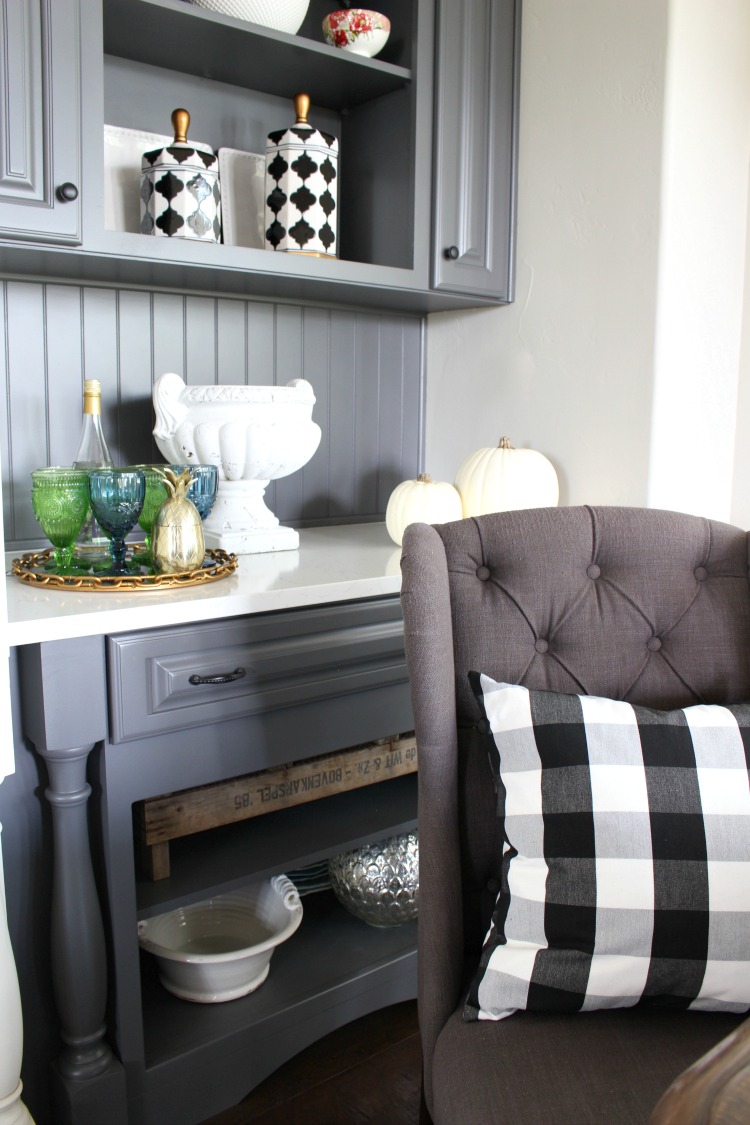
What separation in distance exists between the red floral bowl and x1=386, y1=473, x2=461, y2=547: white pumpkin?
0.84 meters

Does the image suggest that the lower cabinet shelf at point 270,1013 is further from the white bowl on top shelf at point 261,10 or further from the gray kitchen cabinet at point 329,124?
the white bowl on top shelf at point 261,10

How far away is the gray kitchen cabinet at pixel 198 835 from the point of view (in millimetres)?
1227

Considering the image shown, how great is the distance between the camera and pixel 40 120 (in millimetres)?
1354

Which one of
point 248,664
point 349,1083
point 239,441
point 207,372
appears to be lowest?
point 349,1083

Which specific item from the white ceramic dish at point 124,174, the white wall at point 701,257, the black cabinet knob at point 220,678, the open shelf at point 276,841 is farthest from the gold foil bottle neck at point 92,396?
the white wall at point 701,257

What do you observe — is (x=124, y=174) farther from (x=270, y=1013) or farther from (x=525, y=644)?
(x=270, y=1013)

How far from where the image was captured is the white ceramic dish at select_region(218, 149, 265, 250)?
1.85 m

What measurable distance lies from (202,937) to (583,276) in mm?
1438

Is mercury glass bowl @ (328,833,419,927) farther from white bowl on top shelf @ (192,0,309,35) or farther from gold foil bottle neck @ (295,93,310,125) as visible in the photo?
white bowl on top shelf @ (192,0,309,35)

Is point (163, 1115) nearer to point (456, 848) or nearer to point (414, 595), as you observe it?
point (456, 848)

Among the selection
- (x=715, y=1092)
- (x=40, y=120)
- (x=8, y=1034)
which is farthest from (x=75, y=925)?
(x=40, y=120)

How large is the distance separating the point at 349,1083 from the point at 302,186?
5.21ft

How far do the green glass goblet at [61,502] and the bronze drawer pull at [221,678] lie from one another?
30cm

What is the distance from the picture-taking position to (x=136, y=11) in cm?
151
